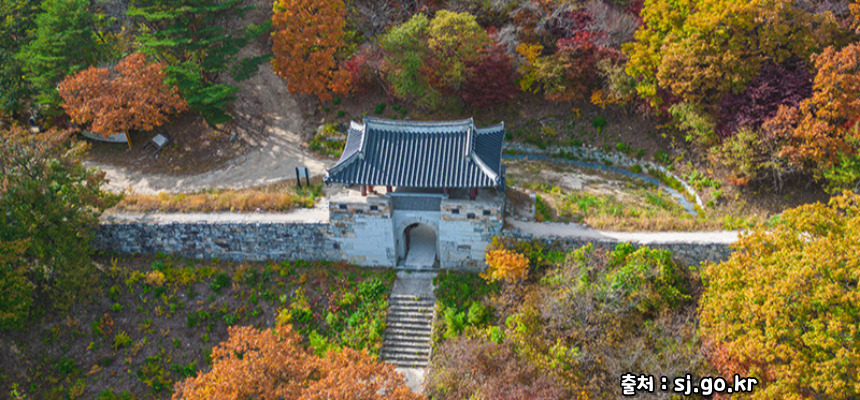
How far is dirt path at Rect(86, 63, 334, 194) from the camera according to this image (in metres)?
36.8

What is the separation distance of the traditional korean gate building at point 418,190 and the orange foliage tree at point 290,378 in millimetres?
8694

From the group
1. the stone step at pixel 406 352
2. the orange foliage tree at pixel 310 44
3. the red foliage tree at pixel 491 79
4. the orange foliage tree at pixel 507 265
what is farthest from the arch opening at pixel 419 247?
the orange foliage tree at pixel 310 44

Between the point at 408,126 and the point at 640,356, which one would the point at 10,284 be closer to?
the point at 408,126

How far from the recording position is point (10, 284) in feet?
79.9

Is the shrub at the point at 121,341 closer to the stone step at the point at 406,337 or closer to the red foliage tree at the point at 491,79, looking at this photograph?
the stone step at the point at 406,337

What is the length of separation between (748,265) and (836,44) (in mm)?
17796

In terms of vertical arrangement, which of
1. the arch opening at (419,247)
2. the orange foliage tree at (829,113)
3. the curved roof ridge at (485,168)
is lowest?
the arch opening at (419,247)

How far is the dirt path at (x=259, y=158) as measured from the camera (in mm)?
36812

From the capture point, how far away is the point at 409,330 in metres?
27.3

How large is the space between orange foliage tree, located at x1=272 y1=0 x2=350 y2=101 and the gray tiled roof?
40.0ft

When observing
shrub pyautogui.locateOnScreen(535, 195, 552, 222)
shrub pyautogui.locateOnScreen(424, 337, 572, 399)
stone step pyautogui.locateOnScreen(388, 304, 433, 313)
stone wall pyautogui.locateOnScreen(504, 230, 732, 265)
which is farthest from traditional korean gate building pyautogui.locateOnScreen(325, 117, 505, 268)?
shrub pyautogui.locateOnScreen(424, 337, 572, 399)

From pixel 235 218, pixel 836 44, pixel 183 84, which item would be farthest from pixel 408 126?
pixel 836 44

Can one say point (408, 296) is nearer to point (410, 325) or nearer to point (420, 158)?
point (410, 325)

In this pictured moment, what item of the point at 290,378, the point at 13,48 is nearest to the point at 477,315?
the point at 290,378
